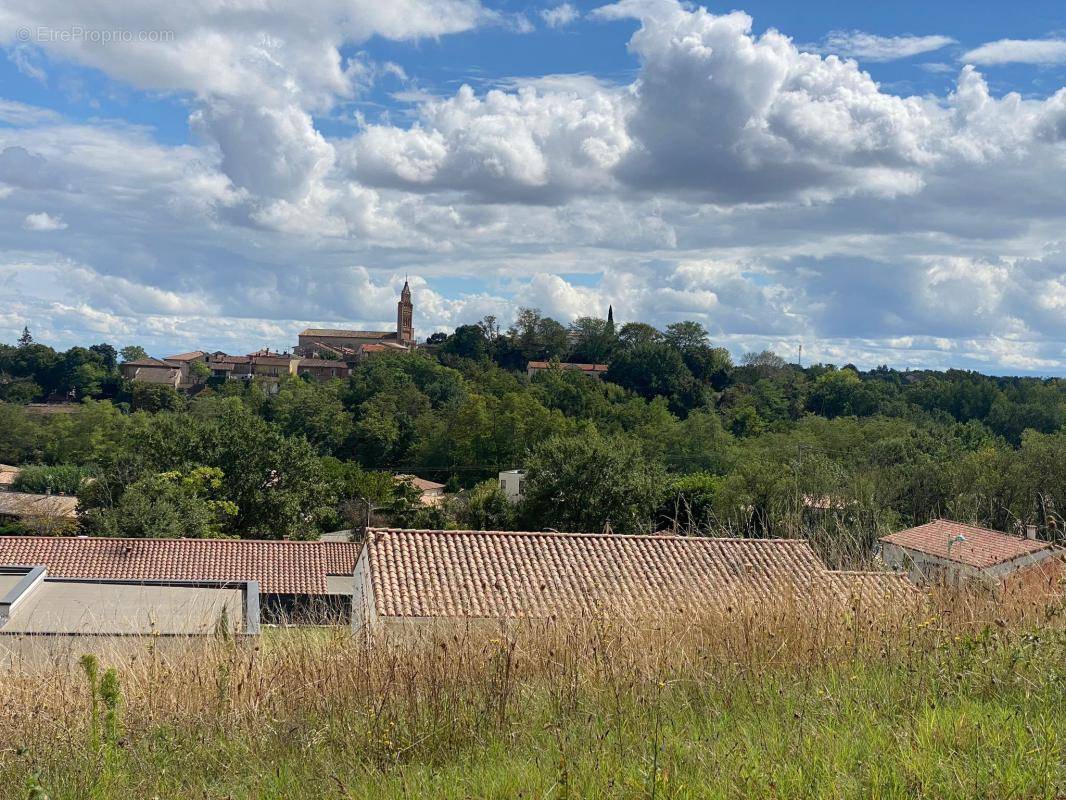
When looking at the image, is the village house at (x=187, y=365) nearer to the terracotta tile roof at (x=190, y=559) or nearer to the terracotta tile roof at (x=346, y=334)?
the terracotta tile roof at (x=346, y=334)

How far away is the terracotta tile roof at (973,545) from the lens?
5.33 meters

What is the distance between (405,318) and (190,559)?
116 metres

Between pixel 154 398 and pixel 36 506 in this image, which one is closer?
pixel 36 506

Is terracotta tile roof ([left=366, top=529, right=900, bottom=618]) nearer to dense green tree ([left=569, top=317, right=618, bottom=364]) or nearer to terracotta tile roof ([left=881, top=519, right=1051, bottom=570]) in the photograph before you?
terracotta tile roof ([left=881, top=519, right=1051, bottom=570])

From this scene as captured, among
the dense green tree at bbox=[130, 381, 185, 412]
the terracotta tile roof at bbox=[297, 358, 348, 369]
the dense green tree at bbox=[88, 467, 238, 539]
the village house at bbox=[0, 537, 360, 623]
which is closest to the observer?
the village house at bbox=[0, 537, 360, 623]

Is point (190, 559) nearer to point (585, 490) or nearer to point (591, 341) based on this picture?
point (585, 490)

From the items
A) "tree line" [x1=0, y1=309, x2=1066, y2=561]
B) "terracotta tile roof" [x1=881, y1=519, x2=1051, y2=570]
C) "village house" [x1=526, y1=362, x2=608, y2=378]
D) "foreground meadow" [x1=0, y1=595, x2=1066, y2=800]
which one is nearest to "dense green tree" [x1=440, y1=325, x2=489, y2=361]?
"tree line" [x1=0, y1=309, x2=1066, y2=561]

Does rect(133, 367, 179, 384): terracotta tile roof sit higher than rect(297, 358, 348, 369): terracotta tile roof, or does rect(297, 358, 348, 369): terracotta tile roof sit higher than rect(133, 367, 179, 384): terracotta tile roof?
rect(297, 358, 348, 369): terracotta tile roof

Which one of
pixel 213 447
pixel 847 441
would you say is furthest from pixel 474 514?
pixel 847 441

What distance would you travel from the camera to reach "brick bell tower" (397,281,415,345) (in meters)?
136

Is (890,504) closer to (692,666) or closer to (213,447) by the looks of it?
(213,447)

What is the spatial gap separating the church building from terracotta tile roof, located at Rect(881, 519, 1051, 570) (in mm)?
115277

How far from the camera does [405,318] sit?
451 feet

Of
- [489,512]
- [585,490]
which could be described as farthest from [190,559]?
[489,512]
